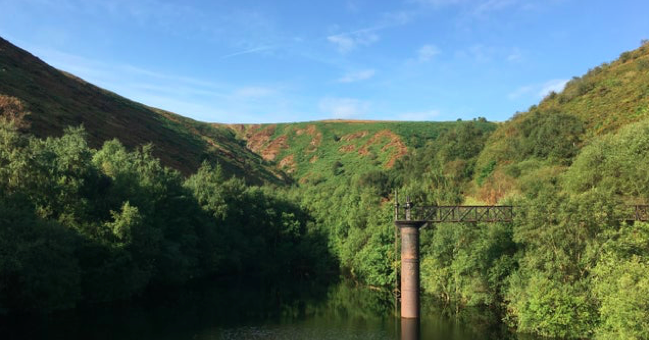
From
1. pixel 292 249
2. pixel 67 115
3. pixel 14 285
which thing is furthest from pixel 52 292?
pixel 67 115

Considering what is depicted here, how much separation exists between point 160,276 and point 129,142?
204ft

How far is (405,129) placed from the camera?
17938 centimetres

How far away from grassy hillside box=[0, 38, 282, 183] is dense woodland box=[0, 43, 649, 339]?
36.0 feet

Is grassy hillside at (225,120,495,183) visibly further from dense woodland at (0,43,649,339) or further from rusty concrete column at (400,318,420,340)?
rusty concrete column at (400,318,420,340)

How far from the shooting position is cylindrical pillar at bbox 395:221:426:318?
38.4 metres

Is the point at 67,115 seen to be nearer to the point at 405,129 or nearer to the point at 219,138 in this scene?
the point at 219,138

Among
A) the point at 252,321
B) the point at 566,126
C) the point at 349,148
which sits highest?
the point at 349,148

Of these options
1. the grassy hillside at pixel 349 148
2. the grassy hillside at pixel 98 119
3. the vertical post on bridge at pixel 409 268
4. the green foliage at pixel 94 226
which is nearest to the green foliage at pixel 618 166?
the vertical post on bridge at pixel 409 268

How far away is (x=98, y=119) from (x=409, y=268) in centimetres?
9609

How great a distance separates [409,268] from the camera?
38.8 metres

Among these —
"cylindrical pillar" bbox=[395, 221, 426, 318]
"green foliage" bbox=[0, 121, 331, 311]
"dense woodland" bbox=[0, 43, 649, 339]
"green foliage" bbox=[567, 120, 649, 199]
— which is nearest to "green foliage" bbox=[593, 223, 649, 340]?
"dense woodland" bbox=[0, 43, 649, 339]

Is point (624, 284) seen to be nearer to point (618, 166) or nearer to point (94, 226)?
point (618, 166)

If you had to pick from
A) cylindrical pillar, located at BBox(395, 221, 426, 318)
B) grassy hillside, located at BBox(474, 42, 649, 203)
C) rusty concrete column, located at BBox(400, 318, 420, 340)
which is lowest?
rusty concrete column, located at BBox(400, 318, 420, 340)

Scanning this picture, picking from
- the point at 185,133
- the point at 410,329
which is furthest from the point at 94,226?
the point at 185,133
